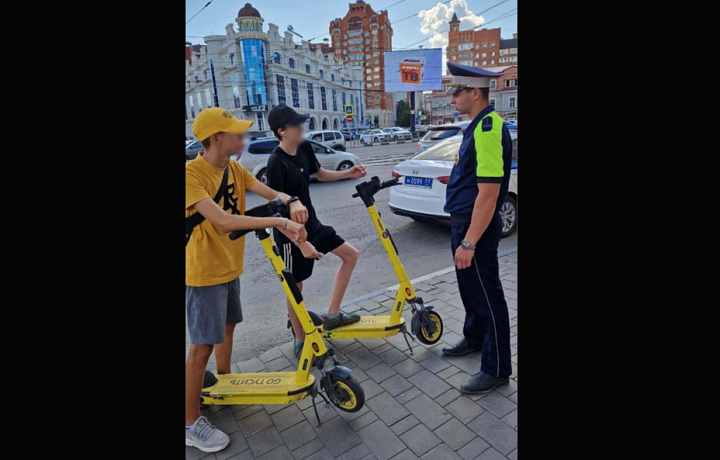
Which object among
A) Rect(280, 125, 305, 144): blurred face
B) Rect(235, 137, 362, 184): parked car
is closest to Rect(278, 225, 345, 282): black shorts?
Rect(280, 125, 305, 144): blurred face

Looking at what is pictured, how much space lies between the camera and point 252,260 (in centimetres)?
610

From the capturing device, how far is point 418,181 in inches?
254

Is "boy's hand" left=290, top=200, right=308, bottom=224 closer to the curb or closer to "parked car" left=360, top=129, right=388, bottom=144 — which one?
the curb

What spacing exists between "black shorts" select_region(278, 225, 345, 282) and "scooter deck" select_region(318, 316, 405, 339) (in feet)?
1.79

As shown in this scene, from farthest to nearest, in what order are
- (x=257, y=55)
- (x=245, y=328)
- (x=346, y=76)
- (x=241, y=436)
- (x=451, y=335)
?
(x=346, y=76)
(x=257, y=55)
(x=245, y=328)
(x=451, y=335)
(x=241, y=436)

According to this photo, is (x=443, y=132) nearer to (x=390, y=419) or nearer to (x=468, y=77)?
(x=468, y=77)

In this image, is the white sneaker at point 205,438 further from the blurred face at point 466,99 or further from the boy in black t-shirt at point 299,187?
the blurred face at point 466,99

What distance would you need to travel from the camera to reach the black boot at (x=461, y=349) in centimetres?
314

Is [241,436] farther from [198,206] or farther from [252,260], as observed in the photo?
[252,260]

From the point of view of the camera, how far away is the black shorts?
3.08m

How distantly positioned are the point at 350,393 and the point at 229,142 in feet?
5.34
